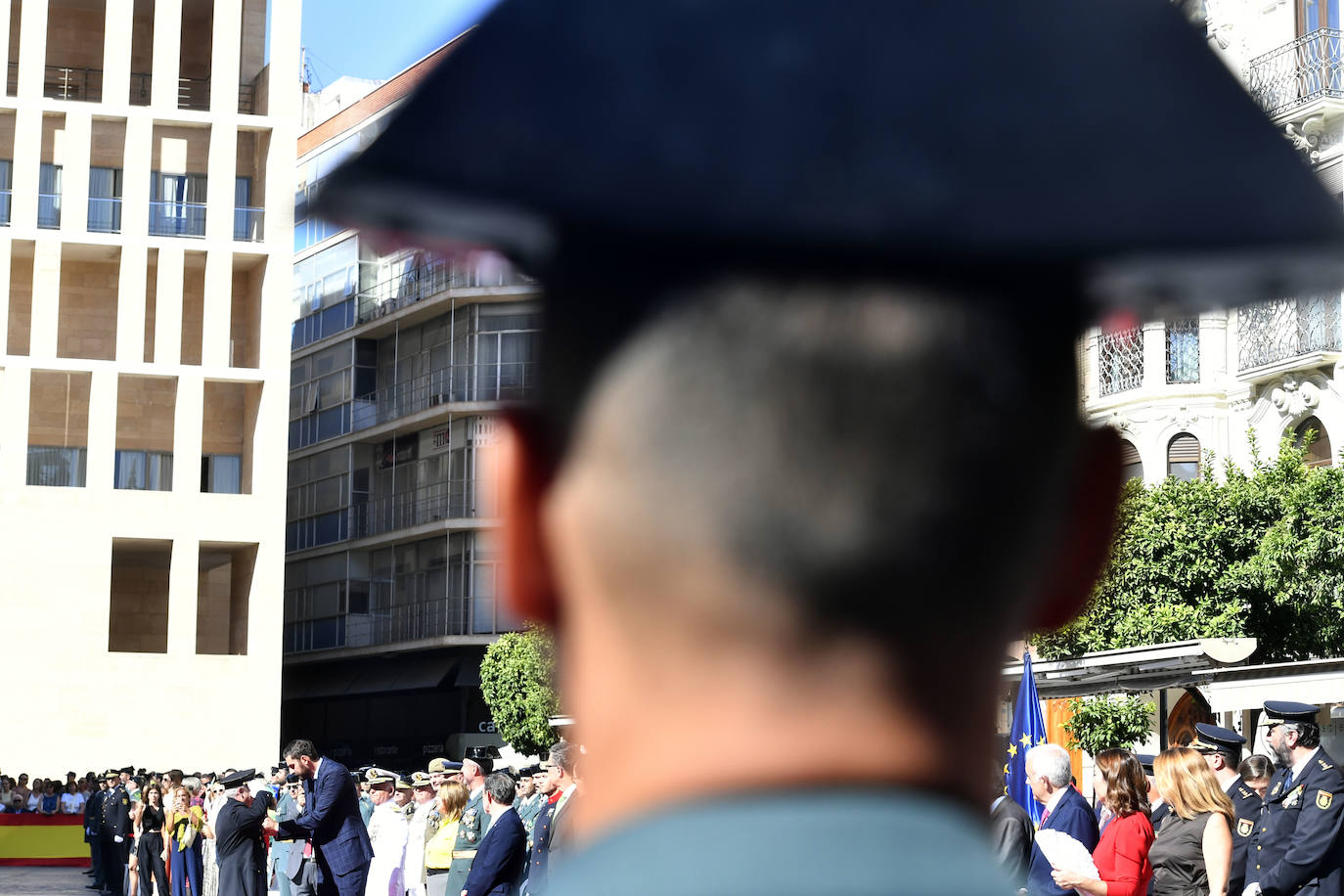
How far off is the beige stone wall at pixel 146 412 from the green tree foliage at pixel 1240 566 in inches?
1056

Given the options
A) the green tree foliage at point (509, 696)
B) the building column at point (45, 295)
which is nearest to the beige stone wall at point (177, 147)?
the building column at point (45, 295)

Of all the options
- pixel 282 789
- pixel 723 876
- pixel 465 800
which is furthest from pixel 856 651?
pixel 282 789

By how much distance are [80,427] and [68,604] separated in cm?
515

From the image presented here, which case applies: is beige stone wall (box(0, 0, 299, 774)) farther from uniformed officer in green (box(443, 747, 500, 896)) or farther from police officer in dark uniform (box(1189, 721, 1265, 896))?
police officer in dark uniform (box(1189, 721, 1265, 896))

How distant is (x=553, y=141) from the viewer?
1090 mm

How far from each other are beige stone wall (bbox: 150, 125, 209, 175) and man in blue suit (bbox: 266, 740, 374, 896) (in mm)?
34923

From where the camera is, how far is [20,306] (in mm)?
46656

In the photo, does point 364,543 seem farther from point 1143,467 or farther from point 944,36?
point 944,36

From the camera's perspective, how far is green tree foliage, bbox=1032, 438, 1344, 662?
28.1 meters

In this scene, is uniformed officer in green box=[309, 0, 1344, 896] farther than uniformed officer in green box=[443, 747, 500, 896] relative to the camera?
No

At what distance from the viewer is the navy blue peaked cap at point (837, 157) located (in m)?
1.08

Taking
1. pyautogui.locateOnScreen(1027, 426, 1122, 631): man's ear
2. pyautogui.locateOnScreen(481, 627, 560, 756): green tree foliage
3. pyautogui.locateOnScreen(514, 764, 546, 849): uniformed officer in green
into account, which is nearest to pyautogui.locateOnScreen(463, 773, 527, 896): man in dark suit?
pyautogui.locateOnScreen(514, 764, 546, 849): uniformed officer in green

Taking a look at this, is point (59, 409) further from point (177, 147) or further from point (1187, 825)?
point (1187, 825)

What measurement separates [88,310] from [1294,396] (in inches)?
1194
